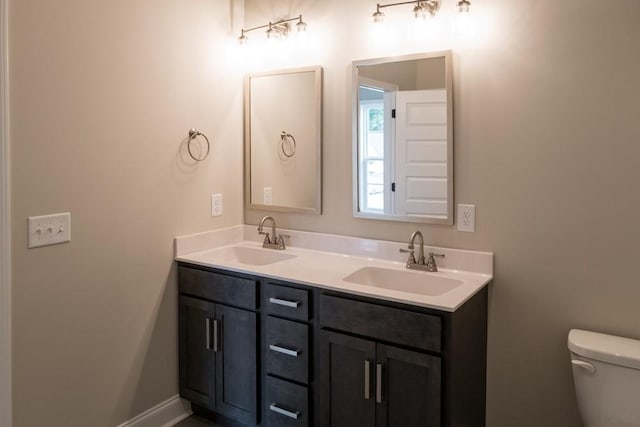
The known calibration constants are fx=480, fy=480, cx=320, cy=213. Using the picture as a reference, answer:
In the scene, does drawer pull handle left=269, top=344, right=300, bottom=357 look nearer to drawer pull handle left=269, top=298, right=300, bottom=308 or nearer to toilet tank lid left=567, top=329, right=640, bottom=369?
drawer pull handle left=269, top=298, right=300, bottom=308

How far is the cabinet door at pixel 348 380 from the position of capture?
1920mm

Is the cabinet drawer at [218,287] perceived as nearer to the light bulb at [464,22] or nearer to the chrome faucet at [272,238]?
the chrome faucet at [272,238]

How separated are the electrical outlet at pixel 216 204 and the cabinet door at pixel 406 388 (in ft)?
4.31

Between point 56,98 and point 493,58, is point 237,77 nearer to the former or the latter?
point 56,98

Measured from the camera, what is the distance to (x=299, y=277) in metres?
2.14

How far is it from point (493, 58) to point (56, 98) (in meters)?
1.84

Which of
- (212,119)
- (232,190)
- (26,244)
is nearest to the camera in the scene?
(26,244)

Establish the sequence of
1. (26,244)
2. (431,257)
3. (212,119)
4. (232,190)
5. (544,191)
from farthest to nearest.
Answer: (232,190), (212,119), (431,257), (544,191), (26,244)

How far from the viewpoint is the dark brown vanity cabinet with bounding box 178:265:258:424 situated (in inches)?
89.7

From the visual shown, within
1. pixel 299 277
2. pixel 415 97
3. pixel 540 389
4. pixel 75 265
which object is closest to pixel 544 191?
pixel 415 97

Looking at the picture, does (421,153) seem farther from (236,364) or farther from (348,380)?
(236,364)

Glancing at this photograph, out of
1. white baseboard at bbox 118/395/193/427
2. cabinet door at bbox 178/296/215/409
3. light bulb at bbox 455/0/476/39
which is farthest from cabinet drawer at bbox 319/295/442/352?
light bulb at bbox 455/0/476/39

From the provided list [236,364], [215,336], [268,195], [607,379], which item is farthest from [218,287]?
[607,379]

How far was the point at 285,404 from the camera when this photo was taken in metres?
2.17
